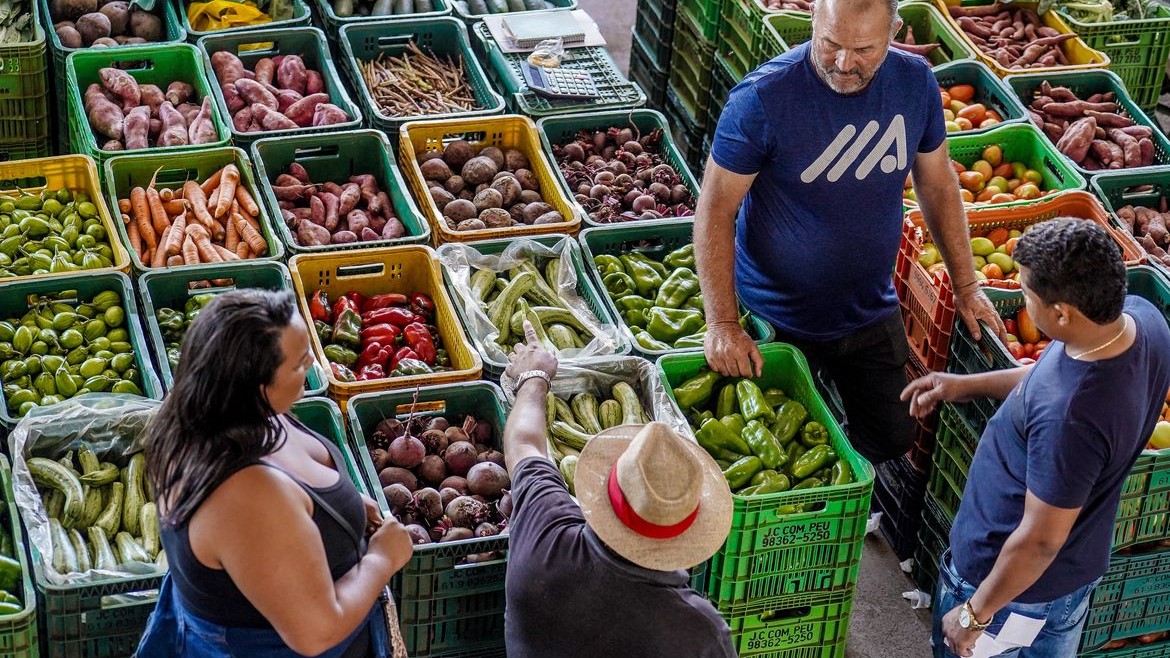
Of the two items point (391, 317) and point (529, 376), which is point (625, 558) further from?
point (391, 317)

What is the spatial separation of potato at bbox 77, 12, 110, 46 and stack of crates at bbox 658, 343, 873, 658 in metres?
3.66

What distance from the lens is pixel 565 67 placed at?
611 centimetres

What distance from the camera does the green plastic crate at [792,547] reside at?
393cm

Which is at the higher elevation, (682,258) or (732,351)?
(732,351)

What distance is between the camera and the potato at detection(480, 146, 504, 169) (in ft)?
18.2

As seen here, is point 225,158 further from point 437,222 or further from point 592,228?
point 592,228

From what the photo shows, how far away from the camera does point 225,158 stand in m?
5.35

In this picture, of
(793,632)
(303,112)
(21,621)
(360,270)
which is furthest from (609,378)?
(303,112)

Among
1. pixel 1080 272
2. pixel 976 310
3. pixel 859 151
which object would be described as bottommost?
pixel 976 310

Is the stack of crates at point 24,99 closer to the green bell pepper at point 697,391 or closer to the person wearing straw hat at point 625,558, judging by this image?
the green bell pepper at point 697,391

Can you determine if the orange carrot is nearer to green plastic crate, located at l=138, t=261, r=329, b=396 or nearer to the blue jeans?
green plastic crate, located at l=138, t=261, r=329, b=396

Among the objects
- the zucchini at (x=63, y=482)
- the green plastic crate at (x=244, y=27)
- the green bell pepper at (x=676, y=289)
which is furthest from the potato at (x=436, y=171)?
the zucchini at (x=63, y=482)

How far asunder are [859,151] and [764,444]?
91cm

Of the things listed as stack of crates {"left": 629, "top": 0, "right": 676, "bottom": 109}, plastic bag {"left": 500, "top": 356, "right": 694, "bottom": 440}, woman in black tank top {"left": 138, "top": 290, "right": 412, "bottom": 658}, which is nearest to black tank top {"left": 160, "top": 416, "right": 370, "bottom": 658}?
woman in black tank top {"left": 138, "top": 290, "right": 412, "bottom": 658}
